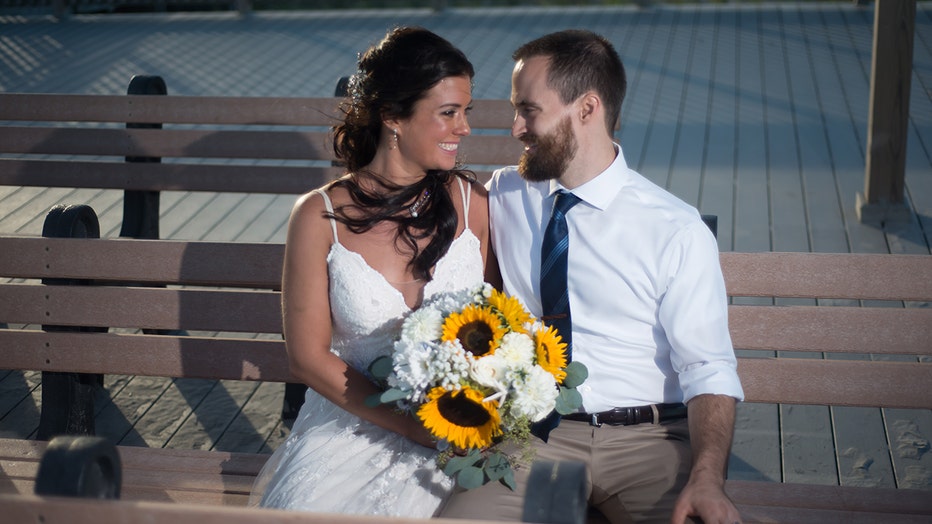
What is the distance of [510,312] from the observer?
253 cm

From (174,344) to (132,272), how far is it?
28 centimetres

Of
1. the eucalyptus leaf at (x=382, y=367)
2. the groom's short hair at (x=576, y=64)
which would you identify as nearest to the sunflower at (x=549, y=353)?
the eucalyptus leaf at (x=382, y=367)

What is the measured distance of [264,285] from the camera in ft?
11.5

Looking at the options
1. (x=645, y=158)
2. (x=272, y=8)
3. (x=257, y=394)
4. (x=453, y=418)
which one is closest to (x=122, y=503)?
(x=453, y=418)

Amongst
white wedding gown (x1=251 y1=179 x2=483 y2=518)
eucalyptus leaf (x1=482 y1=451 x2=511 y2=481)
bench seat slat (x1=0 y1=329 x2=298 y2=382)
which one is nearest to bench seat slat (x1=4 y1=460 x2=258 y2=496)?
white wedding gown (x1=251 y1=179 x2=483 y2=518)

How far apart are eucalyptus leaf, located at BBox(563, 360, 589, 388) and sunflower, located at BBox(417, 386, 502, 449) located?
24 cm

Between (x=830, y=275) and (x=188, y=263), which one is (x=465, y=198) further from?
(x=830, y=275)

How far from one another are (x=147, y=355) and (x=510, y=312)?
59.8 inches

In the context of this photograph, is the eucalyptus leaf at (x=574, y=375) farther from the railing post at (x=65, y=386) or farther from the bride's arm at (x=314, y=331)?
the railing post at (x=65, y=386)

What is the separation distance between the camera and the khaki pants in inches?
107

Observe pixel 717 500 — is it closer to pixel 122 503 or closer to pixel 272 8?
pixel 122 503

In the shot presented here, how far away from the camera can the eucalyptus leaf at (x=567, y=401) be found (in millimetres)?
2576

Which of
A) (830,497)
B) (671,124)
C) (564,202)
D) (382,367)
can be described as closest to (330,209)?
(382,367)

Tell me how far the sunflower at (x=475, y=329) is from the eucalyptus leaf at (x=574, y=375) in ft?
0.77
